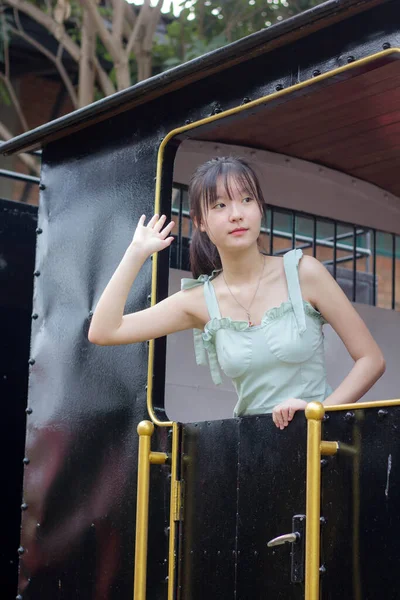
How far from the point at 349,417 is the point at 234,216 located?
2.25 ft

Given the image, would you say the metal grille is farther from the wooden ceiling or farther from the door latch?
the door latch

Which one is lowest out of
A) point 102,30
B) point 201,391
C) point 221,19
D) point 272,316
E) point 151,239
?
point 201,391

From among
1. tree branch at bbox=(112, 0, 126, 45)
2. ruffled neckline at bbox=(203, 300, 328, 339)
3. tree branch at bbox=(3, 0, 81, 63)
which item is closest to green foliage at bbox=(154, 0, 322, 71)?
tree branch at bbox=(112, 0, 126, 45)

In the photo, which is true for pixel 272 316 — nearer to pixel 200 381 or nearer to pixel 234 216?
pixel 234 216

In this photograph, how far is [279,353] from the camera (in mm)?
2748

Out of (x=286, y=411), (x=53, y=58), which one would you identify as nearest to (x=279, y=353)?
(x=286, y=411)

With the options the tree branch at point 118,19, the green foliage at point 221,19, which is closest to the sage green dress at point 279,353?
the tree branch at point 118,19

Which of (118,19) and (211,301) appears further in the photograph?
(118,19)

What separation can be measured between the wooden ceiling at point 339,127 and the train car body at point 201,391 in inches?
0.4

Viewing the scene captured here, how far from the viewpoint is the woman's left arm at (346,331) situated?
268 cm

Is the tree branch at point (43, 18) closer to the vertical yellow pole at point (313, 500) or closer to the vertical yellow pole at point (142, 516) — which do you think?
the vertical yellow pole at point (142, 516)

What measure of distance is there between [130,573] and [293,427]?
0.90 meters

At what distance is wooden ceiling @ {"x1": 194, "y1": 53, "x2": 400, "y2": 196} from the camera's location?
124 inches

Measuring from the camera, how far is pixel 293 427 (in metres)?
2.56
